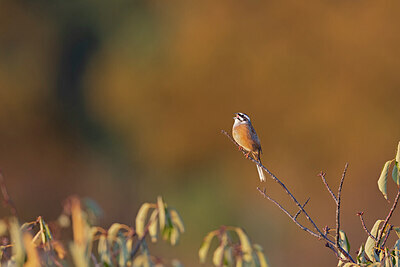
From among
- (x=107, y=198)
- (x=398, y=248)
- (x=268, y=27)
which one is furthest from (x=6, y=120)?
(x=398, y=248)

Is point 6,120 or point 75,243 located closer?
point 75,243

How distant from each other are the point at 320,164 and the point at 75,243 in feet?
37.9

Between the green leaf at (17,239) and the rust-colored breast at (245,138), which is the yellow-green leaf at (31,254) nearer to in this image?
the green leaf at (17,239)

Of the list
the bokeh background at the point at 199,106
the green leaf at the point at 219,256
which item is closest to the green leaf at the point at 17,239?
the green leaf at the point at 219,256

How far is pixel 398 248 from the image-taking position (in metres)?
2.87

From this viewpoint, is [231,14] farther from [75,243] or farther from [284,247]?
[75,243]

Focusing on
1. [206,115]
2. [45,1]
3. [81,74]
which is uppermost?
[45,1]

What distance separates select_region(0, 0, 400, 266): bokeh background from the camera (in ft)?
44.3

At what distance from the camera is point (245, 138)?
18.9ft

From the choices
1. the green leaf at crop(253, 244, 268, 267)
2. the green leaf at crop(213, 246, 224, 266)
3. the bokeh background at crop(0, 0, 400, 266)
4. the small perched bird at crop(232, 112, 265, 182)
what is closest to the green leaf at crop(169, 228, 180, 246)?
the green leaf at crop(213, 246, 224, 266)

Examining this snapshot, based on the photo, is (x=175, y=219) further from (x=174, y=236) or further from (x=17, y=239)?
(x=17, y=239)

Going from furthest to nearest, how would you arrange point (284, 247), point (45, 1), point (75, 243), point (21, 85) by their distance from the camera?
point (45, 1), point (21, 85), point (284, 247), point (75, 243)

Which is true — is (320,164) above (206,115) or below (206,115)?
below

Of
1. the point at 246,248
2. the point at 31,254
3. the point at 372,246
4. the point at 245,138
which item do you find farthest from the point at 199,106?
the point at 31,254
